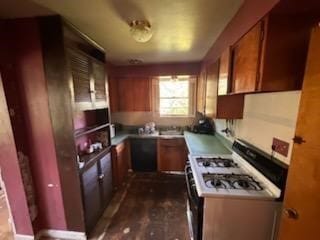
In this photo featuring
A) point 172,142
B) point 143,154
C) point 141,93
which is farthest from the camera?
point 141,93

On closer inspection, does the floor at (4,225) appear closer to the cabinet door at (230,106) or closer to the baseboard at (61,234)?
the baseboard at (61,234)

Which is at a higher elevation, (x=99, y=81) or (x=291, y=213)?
(x=99, y=81)

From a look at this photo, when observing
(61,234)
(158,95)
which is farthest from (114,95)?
(61,234)

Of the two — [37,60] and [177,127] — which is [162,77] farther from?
[37,60]

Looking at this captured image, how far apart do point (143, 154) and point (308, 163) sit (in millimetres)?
2867

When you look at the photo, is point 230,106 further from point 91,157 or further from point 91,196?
point 91,196

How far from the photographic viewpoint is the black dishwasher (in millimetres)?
3373

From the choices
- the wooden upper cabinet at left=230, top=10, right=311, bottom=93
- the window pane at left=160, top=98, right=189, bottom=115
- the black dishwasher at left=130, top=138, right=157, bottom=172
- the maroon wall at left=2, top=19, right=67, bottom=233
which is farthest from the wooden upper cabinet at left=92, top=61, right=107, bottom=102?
the wooden upper cabinet at left=230, top=10, right=311, bottom=93

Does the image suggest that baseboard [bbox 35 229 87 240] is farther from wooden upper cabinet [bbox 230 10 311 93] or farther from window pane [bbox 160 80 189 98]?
window pane [bbox 160 80 189 98]

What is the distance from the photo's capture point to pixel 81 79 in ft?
6.07

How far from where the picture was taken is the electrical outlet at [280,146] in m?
1.22

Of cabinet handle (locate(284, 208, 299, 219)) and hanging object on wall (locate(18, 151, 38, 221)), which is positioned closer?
cabinet handle (locate(284, 208, 299, 219))

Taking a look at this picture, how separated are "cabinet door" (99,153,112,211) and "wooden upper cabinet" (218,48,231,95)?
1.79 m

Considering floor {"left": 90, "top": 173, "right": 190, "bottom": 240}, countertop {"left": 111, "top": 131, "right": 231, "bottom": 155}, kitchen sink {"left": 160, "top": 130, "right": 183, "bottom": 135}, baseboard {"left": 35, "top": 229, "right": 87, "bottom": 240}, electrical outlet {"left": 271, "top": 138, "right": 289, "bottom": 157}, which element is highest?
electrical outlet {"left": 271, "top": 138, "right": 289, "bottom": 157}
